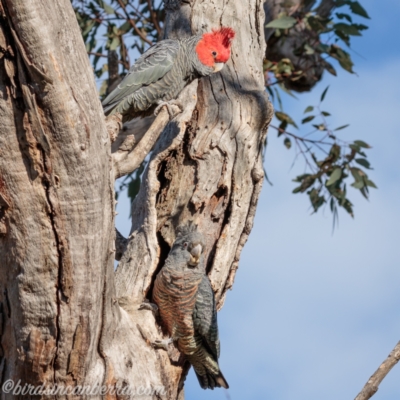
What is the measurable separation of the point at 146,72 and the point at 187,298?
52.8 inches

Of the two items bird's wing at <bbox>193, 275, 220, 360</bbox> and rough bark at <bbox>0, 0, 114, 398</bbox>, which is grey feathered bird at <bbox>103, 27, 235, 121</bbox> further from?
rough bark at <bbox>0, 0, 114, 398</bbox>

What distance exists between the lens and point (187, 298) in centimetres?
259

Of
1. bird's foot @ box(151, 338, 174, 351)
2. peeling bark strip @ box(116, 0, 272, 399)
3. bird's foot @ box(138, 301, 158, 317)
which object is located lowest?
bird's foot @ box(151, 338, 174, 351)

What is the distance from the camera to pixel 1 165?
1.70m

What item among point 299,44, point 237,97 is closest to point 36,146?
point 237,97

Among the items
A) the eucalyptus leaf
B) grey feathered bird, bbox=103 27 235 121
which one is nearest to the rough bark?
grey feathered bird, bbox=103 27 235 121

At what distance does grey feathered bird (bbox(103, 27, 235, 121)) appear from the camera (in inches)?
120

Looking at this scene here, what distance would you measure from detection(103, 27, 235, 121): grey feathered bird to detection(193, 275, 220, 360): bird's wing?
111 centimetres

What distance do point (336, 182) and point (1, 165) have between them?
→ 150 inches

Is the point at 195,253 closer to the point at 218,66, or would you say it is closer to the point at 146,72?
the point at 218,66

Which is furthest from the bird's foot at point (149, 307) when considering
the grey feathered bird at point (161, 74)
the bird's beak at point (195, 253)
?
the grey feathered bird at point (161, 74)

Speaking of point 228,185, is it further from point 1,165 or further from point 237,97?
point 1,165

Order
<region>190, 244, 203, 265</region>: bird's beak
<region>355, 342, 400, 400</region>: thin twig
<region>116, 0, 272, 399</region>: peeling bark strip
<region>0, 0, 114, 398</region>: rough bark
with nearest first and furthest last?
<region>0, 0, 114, 398</region>: rough bark
<region>355, 342, 400, 400</region>: thin twig
<region>190, 244, 203, 265</region>: bird's beak
<region>116, 0, 272, 399</region>: peeling bark strip

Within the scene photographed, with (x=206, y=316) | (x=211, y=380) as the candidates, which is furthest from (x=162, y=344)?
(x=211, y=380)
